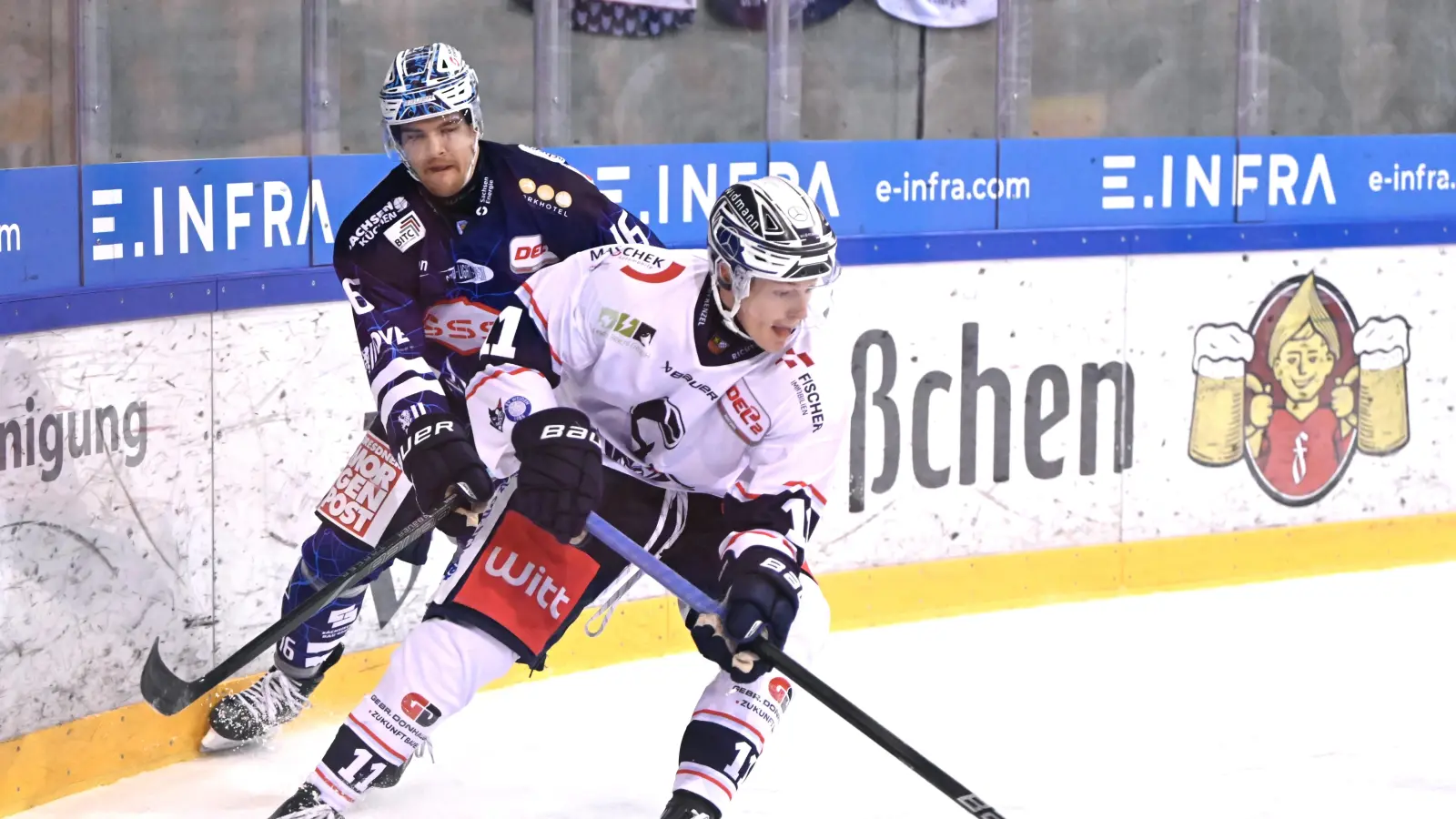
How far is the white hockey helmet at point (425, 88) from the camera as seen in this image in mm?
3723

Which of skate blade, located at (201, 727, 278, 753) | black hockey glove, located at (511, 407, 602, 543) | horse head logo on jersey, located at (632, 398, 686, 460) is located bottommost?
skate blade, located at (201, 727, 278, 753)

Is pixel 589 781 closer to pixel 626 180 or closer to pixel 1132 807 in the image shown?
pixel 1132 807

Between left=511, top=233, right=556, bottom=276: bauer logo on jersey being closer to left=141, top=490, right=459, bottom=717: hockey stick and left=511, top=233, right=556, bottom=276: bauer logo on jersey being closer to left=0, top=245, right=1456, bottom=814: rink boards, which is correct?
left=141, top=490, right=459, bottom=717: hockey stick

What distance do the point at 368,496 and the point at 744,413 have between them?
108 centimetres

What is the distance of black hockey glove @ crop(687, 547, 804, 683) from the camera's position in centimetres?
315

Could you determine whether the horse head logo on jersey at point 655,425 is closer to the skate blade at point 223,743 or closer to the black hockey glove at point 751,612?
the black hockey glove at point 751,612

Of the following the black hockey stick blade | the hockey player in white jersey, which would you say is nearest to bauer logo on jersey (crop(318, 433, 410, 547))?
the hockey player in white jersey

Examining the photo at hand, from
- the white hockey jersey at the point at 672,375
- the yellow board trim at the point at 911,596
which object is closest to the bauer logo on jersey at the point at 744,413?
the white hockey jersey at the point at 672,375

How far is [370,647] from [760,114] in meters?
1.83

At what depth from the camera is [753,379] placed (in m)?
3.33

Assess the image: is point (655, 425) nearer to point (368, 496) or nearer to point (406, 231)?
point (406, 231)

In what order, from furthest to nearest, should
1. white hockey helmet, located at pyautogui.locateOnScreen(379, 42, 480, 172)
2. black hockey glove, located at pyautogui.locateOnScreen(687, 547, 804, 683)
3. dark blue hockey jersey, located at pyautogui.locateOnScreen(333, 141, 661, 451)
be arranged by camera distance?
dark blue hockey jersey, located at pyautogui.locateOnScreen(333, 141, 661, 451) → white hockey helmet, located at pyautogui.locateOnScreen(379, 42, 480, 172) → black hockey glove, located at pyautogui.locateOnScreen(687, 547, 804, 683)

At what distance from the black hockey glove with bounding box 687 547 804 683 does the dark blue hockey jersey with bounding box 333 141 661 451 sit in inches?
33.7

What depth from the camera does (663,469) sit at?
11.4ft
